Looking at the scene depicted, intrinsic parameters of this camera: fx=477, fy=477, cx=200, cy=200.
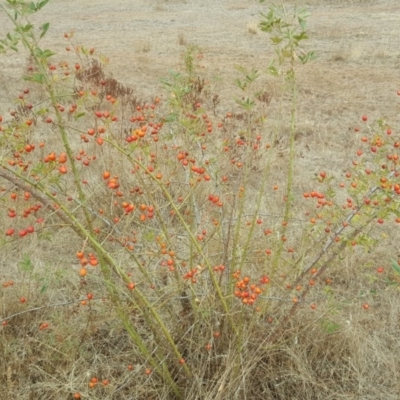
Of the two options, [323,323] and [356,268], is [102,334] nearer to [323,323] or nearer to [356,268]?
[323,323]

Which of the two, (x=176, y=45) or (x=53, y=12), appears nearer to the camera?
(x=176, y=45)

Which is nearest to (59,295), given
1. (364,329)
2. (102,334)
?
(102,334)

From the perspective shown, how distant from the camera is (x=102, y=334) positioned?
8.16ft

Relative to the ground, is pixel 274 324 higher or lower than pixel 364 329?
higher

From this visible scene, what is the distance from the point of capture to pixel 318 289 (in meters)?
2.88

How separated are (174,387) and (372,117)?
4729 millimetres

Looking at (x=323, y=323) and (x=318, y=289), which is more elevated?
(x=323, y=323)

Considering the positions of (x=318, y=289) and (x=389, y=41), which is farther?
(x=389, y=41)

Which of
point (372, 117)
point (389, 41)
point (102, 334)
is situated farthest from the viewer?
point (389, 41)

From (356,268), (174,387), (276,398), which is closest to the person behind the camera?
(174,387)

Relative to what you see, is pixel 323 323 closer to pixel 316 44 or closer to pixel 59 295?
pixel 59 295

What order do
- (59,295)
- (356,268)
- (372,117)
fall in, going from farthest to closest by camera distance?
(372,117)
(356,268)
(59,295)

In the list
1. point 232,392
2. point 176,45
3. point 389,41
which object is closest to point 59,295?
point 232,392

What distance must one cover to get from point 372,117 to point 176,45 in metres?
→ 5.48
